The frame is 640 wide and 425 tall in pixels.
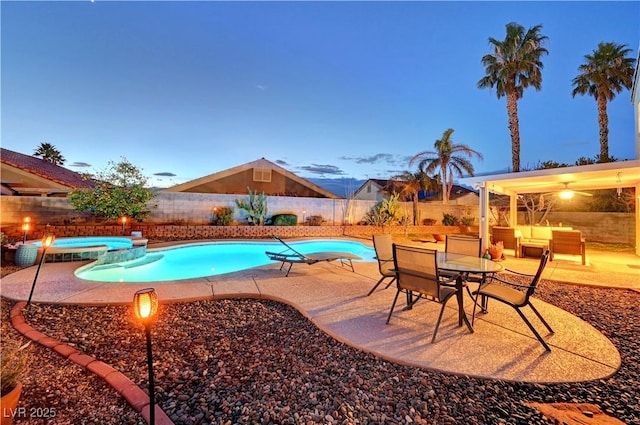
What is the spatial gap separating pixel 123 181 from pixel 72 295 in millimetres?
8155

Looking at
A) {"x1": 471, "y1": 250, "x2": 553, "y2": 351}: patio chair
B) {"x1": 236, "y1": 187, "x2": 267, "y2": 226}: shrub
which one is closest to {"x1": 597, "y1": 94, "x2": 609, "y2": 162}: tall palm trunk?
{"x1": 471, "y1": 250, "x2": 553, "y2": 351}: patio chair

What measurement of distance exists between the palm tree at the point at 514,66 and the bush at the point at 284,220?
39.6 feet

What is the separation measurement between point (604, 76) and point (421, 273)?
1953 centimetres

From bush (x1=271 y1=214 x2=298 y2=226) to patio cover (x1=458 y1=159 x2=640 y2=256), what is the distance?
7915 mm

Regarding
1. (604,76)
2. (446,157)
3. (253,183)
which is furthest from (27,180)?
(604,76)

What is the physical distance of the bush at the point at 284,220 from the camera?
13773 mm

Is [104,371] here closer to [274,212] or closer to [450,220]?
[274,212]

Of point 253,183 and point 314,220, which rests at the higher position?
point 253,183

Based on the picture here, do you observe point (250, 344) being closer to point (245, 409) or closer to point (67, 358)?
point (245, 409)

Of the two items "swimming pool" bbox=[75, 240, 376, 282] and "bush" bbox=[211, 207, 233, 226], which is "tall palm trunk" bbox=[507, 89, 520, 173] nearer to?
"swimming pool" bbox=[75, 240, 376, 282]

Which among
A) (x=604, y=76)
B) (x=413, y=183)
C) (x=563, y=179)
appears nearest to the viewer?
(x=563, y=179)

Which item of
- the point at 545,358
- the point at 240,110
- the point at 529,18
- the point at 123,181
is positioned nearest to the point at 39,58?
the point at 123,181

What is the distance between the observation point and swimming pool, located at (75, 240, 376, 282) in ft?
21.2

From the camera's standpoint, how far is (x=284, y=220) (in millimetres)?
13859
